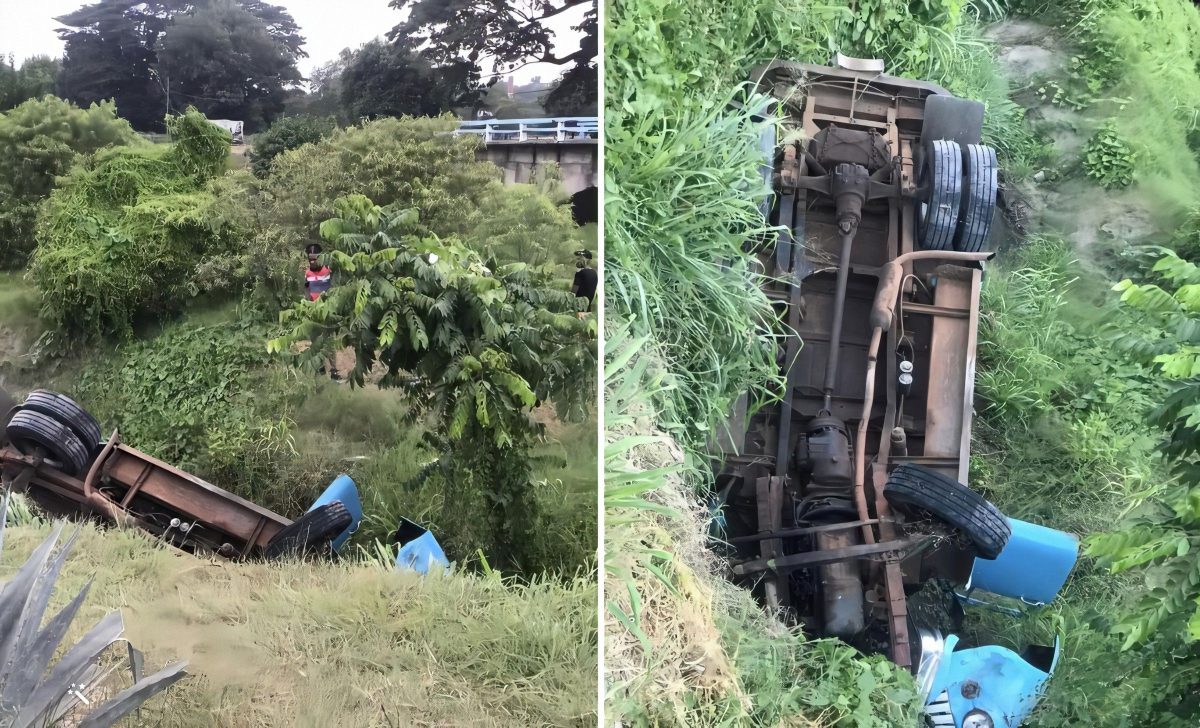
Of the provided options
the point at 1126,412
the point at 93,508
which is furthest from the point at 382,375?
the point at 1126,412

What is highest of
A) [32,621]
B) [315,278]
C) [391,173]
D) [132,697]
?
[391,173]

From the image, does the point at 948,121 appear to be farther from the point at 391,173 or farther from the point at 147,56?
the point at 147,56

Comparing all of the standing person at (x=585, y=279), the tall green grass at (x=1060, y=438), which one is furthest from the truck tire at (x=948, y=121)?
the standing person at (x=585, y=279)

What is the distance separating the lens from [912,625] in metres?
1.56

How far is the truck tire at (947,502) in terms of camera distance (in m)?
1.50

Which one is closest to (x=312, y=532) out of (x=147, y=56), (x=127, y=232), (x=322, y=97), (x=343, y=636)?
(x=343, y=636)

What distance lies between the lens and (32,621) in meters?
1.13

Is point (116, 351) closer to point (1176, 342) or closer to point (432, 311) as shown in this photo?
point (432, 311)

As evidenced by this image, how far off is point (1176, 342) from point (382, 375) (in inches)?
62.1

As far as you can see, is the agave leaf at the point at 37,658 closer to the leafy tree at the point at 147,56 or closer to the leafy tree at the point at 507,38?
the leafy tree at the point at 147,56

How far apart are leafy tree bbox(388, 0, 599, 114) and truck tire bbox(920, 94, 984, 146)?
0.83 metres

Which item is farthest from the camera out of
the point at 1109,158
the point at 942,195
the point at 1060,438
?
the point at 1109,158

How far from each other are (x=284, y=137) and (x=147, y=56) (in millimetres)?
292

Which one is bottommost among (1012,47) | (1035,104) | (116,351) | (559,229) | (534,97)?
(116,351)
